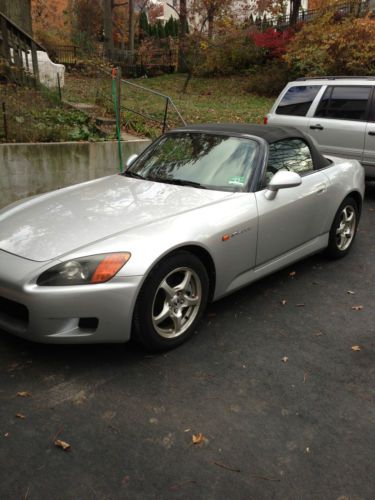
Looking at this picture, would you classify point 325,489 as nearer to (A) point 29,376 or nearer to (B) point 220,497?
(B) point 220,497

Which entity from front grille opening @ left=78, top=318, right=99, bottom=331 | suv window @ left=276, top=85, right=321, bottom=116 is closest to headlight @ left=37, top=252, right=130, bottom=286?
front grille opening @ left=78, top=318, right=99, bottom=331

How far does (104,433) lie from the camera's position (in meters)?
2.60

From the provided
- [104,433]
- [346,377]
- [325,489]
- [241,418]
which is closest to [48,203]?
[104,433]

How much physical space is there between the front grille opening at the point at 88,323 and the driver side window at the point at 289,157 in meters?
1.93

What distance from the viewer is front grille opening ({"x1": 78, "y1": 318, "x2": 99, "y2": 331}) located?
302 cm

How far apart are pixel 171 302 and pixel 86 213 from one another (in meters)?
0.96

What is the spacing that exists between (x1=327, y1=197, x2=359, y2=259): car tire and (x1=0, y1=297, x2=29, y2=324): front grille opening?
10.4 ft

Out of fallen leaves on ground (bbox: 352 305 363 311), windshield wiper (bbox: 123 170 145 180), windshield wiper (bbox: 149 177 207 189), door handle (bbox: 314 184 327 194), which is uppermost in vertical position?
windshield wiper (bbox: 149 177 207 189)

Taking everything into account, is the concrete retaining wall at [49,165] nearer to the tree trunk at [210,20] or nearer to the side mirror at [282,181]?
the side mirror at [282,181]

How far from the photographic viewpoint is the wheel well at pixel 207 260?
135 inches

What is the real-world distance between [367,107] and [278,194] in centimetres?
426

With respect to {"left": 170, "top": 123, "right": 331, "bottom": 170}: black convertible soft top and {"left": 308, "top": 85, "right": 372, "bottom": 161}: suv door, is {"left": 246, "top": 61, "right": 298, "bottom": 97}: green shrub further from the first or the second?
{"left": 170, "top": 123, "right": 331, "bottom": 170}: black convertible soft top

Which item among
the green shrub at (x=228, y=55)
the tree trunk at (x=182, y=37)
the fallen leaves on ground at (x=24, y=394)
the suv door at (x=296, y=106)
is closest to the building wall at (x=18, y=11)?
the suv door at (x=296, y=106)

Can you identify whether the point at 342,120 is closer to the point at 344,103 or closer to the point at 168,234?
the point at 344,103
